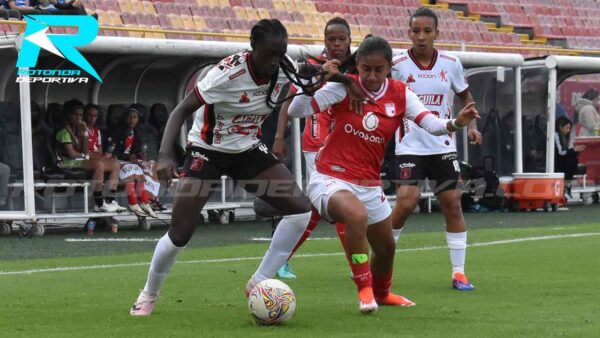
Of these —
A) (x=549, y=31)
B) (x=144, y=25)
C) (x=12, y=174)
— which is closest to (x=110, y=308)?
(x=12, y=174)

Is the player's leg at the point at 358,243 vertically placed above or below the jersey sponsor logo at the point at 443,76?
below

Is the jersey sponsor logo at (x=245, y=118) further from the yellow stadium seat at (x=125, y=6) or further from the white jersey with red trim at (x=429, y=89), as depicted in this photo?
the yellow stadium seat at (x=125, y=6)

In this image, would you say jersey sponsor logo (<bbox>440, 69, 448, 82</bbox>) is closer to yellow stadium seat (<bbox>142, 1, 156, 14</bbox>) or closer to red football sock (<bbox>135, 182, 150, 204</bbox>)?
red football sock (<bbox>135, 182, 150, 204</bbox>)

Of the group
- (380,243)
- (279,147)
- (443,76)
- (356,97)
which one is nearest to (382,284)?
(380,243)

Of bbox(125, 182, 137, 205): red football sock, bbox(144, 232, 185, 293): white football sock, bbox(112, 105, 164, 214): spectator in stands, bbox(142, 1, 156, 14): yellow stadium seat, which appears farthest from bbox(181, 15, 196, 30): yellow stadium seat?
bbox(144, 232, 185, 293): white football sock

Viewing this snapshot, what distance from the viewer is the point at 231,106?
7.55 meters

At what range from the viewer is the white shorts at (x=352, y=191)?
25.8ft

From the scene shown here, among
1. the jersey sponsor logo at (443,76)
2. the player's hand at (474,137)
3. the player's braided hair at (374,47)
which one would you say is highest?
the player's braided hair at (374,47)

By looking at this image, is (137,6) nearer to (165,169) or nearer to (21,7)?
(21,7)

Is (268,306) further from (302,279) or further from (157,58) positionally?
(157,58)

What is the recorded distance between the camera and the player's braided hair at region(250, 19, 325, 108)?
7383mm

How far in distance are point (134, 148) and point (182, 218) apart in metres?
10.5

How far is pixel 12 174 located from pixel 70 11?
11.0 feet

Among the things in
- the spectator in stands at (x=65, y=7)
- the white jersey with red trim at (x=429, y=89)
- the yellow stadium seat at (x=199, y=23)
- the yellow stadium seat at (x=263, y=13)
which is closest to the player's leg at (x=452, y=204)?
the white jersey with red trim at (x=429, y=89)
